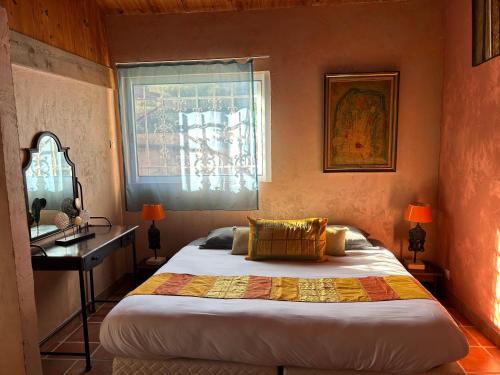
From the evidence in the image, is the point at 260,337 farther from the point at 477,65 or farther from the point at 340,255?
the point at 477,65

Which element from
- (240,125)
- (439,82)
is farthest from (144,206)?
(439,82)

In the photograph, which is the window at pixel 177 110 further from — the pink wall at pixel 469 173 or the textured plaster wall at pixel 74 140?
the pink wall at pixel 469 173

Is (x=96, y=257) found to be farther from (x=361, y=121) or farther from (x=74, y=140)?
(x=361, y=121)

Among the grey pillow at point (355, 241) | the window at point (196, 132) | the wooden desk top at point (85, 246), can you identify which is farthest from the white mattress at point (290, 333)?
the window at point (196, 132)

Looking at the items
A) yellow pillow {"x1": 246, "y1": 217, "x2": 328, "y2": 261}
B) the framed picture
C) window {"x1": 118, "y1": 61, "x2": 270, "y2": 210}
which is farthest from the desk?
the framed picture

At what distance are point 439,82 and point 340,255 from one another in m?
1.89

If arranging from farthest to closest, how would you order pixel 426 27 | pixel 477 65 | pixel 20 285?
pixel 426 27
pixel 477 65
pixel 20 285

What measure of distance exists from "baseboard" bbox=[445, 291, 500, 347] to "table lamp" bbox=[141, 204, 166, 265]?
8.91 ft

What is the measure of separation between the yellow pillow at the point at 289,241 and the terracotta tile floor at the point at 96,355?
119 cm

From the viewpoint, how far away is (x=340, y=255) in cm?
303

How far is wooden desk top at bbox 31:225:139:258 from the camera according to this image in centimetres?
237

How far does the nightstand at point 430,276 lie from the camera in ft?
10.8

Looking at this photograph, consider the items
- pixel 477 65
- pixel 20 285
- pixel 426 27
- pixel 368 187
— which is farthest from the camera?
pixel 368 187

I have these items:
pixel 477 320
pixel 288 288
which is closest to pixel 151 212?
pixel 288 288
